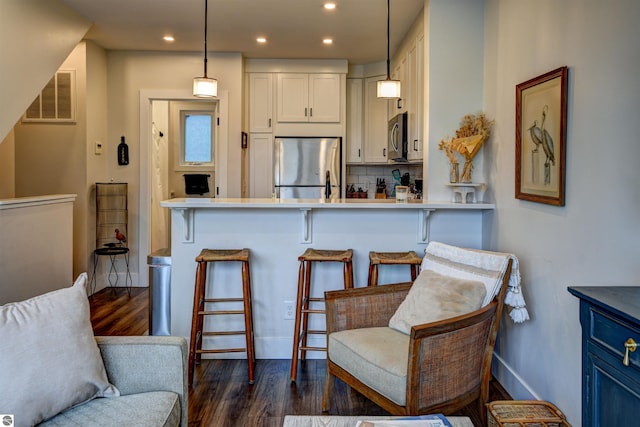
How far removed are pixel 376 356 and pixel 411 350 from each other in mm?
250

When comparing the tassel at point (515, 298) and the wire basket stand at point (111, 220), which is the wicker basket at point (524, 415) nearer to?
the tassel at point (515, 298)

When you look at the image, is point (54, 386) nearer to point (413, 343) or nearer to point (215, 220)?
point (413, 343)

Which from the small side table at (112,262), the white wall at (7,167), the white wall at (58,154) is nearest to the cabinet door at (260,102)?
the white wall at (58,154)

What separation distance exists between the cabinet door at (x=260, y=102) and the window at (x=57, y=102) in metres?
1.88

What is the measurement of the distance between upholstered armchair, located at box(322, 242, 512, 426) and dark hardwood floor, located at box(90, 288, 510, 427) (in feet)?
0.62

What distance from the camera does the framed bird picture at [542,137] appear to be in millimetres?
2154

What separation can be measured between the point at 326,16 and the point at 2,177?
3.61 m

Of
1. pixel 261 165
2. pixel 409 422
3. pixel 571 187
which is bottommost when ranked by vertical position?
pixel 409 422

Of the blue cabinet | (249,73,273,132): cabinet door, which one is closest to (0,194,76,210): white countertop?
(249,73,273,132): cabinet door

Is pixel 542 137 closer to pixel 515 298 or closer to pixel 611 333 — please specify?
pixel 515 298

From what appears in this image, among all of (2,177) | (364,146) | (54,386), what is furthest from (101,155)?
(54,386)

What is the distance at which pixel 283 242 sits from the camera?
3221 millimetres

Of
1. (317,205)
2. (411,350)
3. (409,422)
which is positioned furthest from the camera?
(317,205)

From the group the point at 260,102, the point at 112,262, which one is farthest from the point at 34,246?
the point at 260,102
